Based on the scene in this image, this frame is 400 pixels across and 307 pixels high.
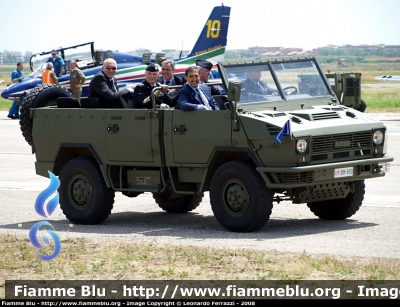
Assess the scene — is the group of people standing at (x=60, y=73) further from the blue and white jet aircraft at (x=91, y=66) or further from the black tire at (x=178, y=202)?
the black tire at (x=178, y=202)

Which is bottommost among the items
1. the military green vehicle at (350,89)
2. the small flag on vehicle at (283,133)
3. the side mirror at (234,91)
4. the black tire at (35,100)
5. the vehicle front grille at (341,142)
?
the military green vehicle at (350,89)

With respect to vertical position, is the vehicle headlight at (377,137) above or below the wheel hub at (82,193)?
above

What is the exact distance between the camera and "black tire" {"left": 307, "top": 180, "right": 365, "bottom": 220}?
11461 mm

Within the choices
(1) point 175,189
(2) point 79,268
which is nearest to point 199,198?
(1) point 175,189

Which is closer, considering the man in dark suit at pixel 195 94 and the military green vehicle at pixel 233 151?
the military green vehicle at pixel 233 151

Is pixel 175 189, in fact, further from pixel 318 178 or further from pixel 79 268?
pixel 79 268

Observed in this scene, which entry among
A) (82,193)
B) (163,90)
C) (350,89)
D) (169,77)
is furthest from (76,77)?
(163,90)

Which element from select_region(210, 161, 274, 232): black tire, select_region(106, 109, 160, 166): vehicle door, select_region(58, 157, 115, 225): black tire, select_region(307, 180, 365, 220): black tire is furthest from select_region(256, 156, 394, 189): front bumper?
select_region(58, 157, 115, 225): black tire

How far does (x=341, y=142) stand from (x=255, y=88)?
138 cm

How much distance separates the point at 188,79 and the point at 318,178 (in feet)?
6.84

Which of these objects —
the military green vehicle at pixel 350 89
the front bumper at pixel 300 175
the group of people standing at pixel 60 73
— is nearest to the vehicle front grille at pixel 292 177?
the front bumper at pixel 300 175

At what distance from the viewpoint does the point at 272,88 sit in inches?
459

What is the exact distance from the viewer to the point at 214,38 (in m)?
40.7

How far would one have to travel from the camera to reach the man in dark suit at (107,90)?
12031 millimetres
